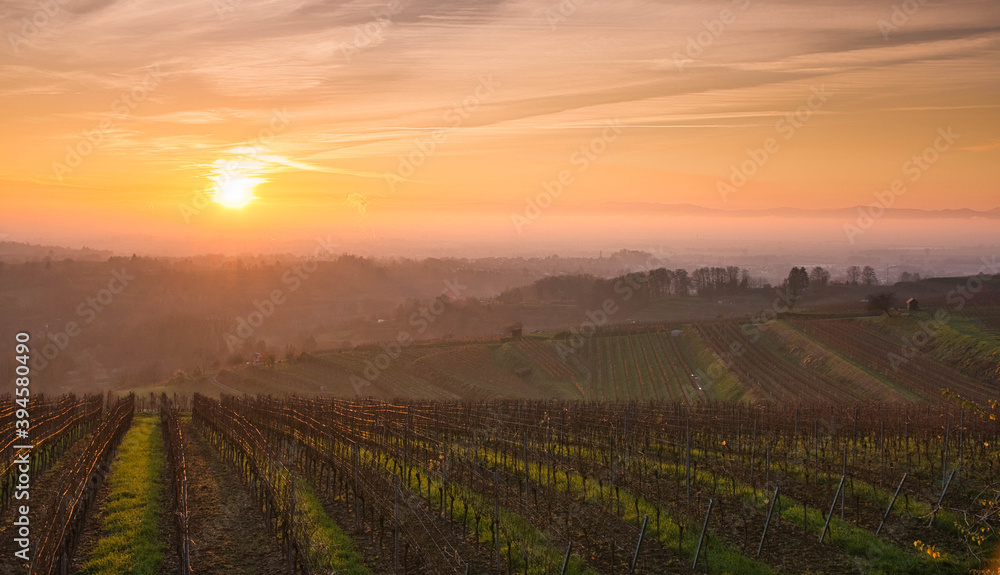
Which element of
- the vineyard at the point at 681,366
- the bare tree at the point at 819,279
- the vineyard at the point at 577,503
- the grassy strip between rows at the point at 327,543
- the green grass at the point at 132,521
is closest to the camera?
the green grass at the point at 132,521

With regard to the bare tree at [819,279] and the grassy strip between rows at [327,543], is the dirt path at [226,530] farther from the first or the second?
the bare tree at [819,279]

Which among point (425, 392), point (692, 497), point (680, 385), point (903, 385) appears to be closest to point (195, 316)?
point (425, 392)

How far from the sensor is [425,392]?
5162 cm

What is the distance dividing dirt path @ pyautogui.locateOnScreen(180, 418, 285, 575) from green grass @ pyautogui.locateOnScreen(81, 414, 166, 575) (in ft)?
2.18

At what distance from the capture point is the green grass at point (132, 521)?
33.0 feet

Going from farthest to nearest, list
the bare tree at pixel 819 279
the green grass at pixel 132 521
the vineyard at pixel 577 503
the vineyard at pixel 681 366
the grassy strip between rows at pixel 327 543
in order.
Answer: the bare tree at pixel 819 279
the vineyard at pixel 681 366
the vineyard at pixel 577 503
the grassy strip between rows at pixel 327 543
the green grass at pixel 132 521

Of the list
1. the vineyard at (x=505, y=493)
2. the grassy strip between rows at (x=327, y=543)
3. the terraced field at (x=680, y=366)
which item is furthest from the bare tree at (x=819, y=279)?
the grassy strip between rows at (x=327, y=543)

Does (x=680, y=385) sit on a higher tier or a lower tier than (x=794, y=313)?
lower

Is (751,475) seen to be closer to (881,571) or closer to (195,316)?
(881,571)

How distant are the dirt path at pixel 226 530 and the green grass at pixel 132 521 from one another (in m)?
0.66

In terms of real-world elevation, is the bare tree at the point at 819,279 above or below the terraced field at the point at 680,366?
above

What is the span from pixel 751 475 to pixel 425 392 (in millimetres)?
37938

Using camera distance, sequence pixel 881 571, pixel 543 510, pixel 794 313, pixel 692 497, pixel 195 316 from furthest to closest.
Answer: pixel 195 316 → pixel 794 313 → pixel 692 497 → pixel 543 510 → pixel 881 571

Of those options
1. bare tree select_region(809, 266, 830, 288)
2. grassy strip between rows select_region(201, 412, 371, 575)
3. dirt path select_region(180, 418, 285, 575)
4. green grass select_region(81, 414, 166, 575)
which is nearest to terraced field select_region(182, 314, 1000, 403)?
grassy strip between rows select_region(201, 412, 371, 575)
